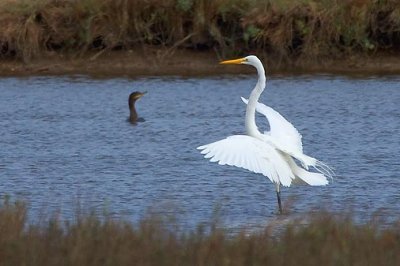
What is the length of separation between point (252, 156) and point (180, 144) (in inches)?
193

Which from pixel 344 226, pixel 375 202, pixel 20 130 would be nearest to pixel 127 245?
pixel 344 226

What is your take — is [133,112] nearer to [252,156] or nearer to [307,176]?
[307,176]

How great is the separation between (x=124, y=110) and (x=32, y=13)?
4253 millimetres

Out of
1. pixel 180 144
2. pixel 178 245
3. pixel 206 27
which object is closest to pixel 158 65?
pixel 206 27

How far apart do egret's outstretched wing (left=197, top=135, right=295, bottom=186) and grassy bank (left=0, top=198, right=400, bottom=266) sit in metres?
3.07

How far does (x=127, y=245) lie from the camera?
25.0 ft

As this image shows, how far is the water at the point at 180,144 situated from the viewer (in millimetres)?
12414

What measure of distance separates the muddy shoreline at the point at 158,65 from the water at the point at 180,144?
563 mm

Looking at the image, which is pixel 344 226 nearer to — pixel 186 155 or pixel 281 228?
pixel 281 228

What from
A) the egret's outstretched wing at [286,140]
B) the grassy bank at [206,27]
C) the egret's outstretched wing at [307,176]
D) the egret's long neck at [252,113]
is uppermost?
the egret's long neck at [252,113]

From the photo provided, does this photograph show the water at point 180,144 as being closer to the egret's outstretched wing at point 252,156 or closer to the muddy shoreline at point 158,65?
the egret's outstretched wing at point 252,156

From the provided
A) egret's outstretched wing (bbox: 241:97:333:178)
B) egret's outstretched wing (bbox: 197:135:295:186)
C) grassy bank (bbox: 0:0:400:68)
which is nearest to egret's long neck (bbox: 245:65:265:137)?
egret's outstretched wing (bbox: 241:97:333:178)

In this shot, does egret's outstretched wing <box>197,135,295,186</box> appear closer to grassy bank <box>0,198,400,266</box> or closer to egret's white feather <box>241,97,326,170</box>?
egret's white feather <box>241,97,326,170</box>

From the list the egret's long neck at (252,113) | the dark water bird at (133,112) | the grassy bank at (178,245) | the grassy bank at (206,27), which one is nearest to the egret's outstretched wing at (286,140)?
the egret's long neck at (252,113)
